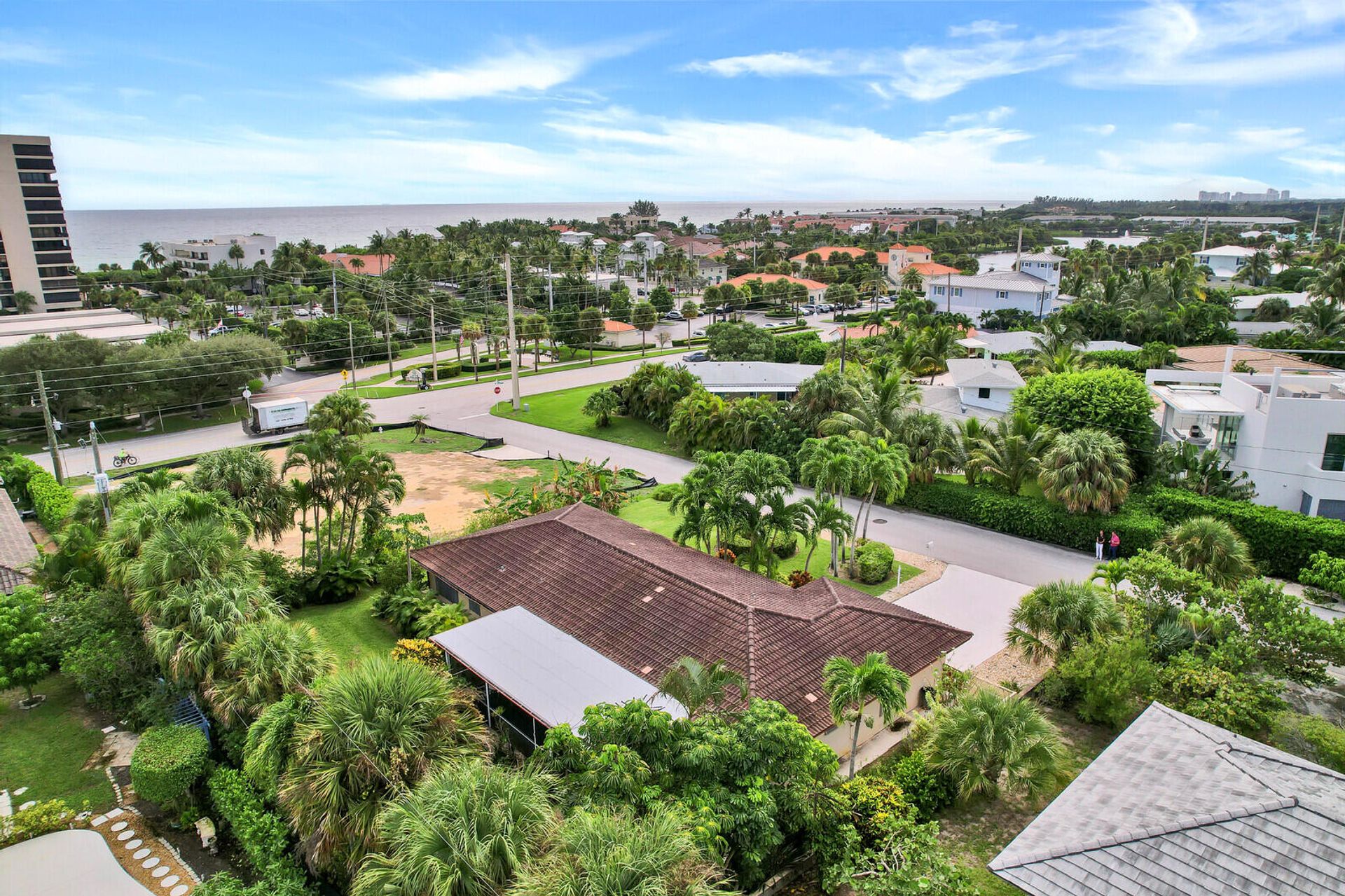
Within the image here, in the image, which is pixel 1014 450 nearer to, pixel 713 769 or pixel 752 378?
pixel 713 769

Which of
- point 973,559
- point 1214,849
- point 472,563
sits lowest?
point 973,559

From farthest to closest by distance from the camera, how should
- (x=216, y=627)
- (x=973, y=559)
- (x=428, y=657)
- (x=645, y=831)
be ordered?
(x=973, y=559) < (x=428, y=657) < (x=216, y=627) < (x=645, y=831)

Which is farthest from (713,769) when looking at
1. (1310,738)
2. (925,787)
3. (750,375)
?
(750,375)

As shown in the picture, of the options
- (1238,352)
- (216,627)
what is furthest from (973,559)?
(1238,352)

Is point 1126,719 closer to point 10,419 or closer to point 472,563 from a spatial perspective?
point 472,563

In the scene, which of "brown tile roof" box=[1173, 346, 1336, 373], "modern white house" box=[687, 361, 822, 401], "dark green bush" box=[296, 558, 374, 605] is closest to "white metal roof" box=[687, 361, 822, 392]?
"modern white house" box=[687, 361, 822, 401]

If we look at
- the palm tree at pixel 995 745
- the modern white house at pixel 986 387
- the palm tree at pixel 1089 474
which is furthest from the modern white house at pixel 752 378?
the palm tree at pixel 995 745

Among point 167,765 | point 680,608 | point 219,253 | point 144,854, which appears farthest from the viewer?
point 219,253
